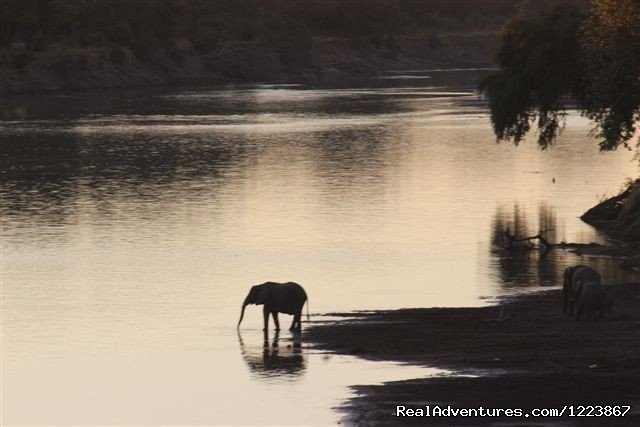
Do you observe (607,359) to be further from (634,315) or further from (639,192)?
(639,192)

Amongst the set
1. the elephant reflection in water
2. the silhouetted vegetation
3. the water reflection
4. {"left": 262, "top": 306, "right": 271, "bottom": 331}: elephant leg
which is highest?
the silhouetted vegetation

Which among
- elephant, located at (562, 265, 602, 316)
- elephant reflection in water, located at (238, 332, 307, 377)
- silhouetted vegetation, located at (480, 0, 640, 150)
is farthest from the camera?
silhouetted vegetation, located at (480, 0, 640, 150)

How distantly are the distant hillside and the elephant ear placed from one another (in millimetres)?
106730

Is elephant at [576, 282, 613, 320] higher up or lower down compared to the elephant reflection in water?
higher up

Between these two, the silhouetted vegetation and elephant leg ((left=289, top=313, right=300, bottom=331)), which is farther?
the silhouetted vegetation

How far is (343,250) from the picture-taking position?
40594mm

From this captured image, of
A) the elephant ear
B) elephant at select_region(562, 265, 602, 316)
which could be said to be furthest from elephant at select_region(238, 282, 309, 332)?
elephant at select_region(562, 265, 602, 316)

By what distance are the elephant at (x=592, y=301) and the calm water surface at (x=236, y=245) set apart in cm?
434

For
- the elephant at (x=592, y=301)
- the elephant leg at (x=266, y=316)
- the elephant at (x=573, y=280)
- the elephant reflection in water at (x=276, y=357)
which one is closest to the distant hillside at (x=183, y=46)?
the elephant leg at (x=266, y=316)

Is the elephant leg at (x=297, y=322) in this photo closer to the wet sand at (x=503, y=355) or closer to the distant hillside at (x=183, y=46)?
the wet sand at (x=503, y=355)

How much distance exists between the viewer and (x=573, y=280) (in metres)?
28.5

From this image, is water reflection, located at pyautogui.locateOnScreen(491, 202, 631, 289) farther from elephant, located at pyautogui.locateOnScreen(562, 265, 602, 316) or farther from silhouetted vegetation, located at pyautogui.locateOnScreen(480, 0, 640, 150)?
elephant, located at pyautogui.locateOnScreen(562, 265, 602, 316)

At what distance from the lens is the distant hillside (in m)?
141

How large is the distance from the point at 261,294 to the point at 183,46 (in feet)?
458
